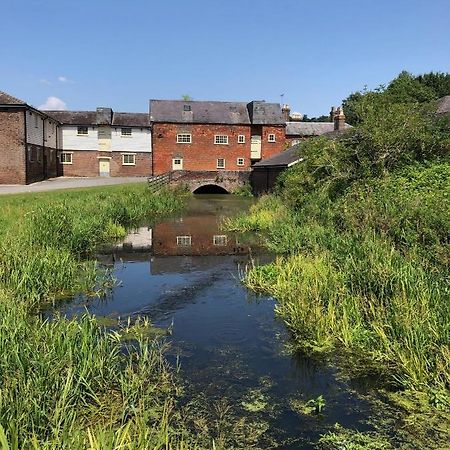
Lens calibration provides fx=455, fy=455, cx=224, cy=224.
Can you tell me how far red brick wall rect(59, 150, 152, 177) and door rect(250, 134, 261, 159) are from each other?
1177 centimetres

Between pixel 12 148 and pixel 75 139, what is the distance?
1560 cm

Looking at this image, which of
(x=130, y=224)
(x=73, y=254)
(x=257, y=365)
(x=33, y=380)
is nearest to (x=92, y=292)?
(x=73, y=254)

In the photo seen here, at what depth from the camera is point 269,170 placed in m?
39.5

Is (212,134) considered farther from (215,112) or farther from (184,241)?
(184,241)

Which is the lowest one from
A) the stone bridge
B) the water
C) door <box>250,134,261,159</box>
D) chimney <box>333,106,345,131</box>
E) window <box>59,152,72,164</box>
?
the water

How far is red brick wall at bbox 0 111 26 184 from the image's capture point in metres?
34.0

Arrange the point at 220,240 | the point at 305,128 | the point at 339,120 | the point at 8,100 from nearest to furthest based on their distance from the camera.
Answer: the point at 220,240 < the point at 8,100 < the point at 339,120 < the point at 305,128

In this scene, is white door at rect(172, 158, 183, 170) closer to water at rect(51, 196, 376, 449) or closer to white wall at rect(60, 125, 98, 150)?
white wall at rect(60, 125, 98, 150)

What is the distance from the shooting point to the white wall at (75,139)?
4938cm

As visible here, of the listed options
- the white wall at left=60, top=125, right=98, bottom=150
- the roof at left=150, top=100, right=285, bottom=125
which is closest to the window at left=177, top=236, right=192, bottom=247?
the roof at left=150, top=100, right=285, bottom=125

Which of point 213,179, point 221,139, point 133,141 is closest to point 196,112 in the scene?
point 221,139

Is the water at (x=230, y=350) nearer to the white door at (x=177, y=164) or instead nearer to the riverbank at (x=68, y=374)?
the riverbank at (x=68, y=374)

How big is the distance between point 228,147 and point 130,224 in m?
31.4

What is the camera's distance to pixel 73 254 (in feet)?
42.8
